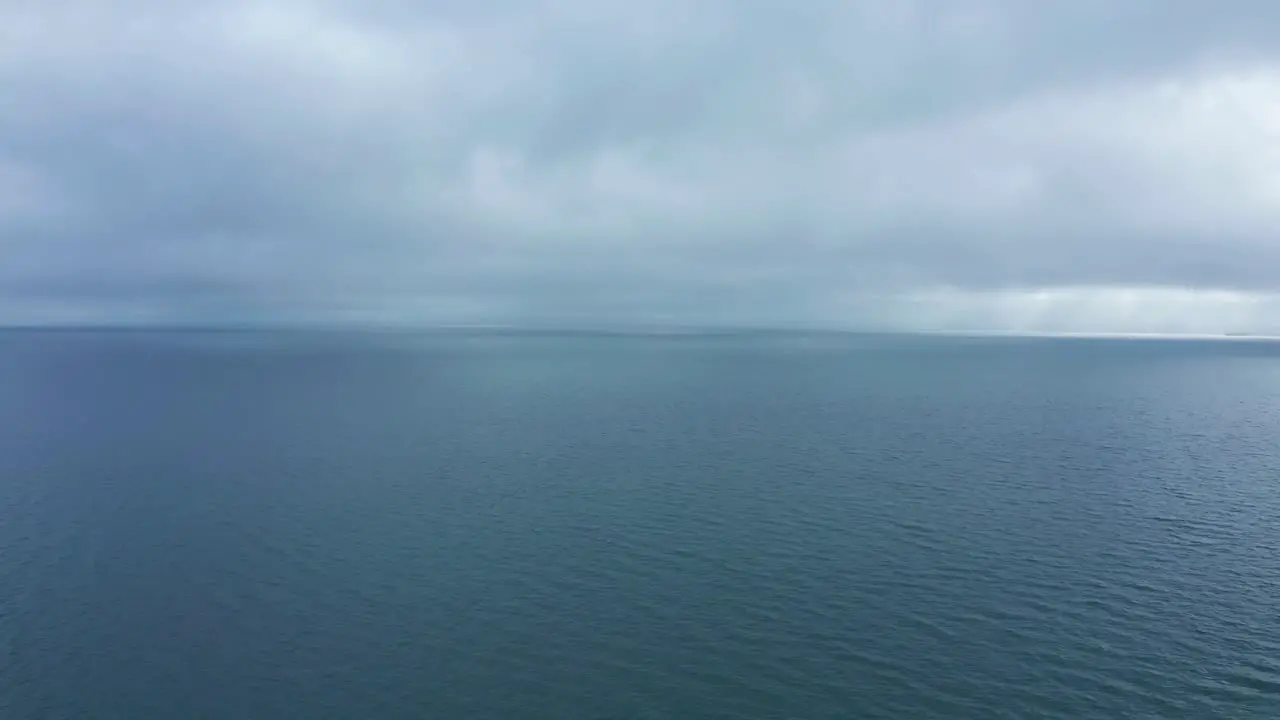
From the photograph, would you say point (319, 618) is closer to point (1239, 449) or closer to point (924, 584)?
point (924, 584)

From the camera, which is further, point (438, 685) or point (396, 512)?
point (396, 512)

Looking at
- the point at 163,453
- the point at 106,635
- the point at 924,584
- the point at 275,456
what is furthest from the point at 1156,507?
the point at 163,453

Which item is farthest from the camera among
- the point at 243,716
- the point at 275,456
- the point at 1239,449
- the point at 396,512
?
the point at 1239,449

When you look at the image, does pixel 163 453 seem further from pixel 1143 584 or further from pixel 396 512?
pixel 1143 584

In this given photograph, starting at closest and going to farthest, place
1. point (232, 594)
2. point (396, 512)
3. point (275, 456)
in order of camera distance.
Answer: point (232, 594) → point (396, 512) → point (275, 456)

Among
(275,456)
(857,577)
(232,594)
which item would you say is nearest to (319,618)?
(232,594)

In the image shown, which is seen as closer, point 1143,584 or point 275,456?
point 1143,584
